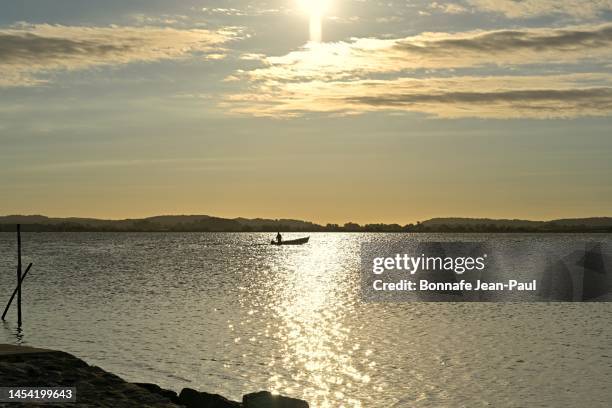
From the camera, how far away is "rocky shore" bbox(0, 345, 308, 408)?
2320 cm

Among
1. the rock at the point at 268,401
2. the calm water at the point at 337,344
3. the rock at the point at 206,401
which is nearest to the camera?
the rock at the point at 268,401

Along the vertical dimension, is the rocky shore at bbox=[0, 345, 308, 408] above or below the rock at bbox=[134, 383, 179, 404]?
above

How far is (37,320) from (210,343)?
59.3 feet

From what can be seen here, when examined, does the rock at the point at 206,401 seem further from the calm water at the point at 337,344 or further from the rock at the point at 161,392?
the calm water at the point at 337,344

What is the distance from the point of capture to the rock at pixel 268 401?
25.6 m

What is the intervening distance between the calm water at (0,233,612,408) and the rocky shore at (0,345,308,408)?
5176 mm

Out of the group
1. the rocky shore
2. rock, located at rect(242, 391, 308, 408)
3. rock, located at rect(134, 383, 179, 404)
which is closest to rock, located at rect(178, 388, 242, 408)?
the rocky shore

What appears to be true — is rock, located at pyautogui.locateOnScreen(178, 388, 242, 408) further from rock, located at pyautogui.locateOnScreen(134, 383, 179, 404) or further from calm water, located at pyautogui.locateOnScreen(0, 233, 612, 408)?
calm water, located at pyautogui.locateOnScreen(0, 233, 612, 408)

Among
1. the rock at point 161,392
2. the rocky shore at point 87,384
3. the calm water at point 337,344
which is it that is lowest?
the calm water at point 337,344

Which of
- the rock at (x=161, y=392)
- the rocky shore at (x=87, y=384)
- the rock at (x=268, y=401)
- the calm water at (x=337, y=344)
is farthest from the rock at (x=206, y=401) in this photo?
the calm water at (x=337, y=344)

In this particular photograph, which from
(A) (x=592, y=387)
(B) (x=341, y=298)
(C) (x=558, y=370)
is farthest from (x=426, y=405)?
(B) (x=341, y=298)

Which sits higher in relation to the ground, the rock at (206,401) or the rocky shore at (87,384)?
the rocky shore at (87,384)

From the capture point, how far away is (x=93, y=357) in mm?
41031

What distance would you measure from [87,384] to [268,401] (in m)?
5.70
